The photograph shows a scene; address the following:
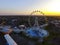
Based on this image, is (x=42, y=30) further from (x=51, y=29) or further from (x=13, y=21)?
(x=13, y=21)

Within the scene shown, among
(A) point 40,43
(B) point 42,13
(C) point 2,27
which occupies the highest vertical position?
(B) point 42,13

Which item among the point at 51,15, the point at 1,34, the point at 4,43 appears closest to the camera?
the point at 4,43

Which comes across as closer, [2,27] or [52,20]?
[2,27]

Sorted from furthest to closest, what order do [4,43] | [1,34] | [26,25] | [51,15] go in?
[26,25], [51,15], [1,34], [4,43]

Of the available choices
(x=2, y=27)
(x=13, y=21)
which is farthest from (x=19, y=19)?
(x=2, y=27)

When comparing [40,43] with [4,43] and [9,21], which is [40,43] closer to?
[4,43]

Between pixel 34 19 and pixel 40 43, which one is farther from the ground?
pixel 34 19

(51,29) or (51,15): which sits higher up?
(51,15)

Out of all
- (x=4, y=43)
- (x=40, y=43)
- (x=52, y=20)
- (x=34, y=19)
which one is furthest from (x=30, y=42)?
(x=52, y=20)

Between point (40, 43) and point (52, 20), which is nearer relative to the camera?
point (40, 43)

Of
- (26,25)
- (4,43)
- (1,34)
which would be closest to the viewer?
(4,43)
